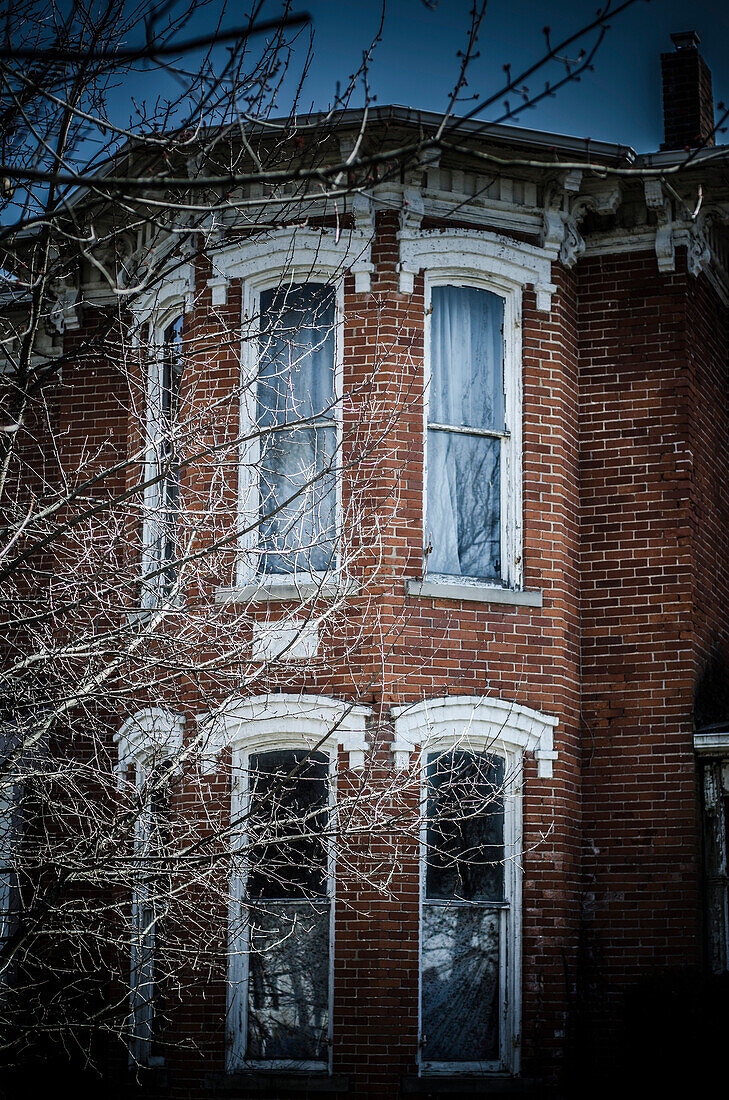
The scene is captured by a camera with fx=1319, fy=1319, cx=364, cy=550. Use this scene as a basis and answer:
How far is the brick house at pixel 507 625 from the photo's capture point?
9703 millimetres

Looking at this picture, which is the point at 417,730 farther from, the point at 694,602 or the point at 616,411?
the point at 616,411

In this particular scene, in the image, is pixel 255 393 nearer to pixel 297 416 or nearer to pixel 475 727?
pixel 297 416

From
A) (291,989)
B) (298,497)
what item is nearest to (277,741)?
(291,989)

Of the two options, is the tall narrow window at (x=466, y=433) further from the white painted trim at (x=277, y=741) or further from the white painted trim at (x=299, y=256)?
the white painted trim at (x=277, y=741)

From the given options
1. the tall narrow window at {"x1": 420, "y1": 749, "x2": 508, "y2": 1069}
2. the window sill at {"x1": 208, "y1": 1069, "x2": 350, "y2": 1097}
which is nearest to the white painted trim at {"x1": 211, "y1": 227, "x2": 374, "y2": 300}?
the tall narrow window at {"x1": 420, "y1": 749, "x2": 508, "y2": 1069}

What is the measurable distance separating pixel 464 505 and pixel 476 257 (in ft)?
6.76

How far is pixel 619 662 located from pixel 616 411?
7.10ft

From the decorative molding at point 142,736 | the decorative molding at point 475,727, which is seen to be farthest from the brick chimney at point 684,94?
the decorative molding at point 142,736

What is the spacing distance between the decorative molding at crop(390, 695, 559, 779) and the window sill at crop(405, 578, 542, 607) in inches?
30.2

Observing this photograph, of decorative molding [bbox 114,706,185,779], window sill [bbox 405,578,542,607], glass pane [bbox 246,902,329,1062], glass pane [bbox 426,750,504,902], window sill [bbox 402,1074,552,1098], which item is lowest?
window sill [bbox 402,1074,552,1098]

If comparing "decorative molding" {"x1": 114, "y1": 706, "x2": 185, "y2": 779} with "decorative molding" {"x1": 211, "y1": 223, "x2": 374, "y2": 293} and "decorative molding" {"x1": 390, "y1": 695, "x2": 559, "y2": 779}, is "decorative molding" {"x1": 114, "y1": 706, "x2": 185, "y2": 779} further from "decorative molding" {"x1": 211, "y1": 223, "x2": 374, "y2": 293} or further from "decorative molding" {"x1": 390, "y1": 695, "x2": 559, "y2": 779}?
"decorative molding" {"x1": 211, "y1": 223, "x2": 374, "y2": 293}

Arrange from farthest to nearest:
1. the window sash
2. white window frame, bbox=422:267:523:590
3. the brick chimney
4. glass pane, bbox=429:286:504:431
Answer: the brick chimney → glass pane, bbox=429:286:504:431 → white window frame, bbox=422:267:523:590 → the window sash

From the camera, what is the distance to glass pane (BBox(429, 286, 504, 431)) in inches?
427

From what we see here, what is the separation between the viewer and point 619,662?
35.9 ft
